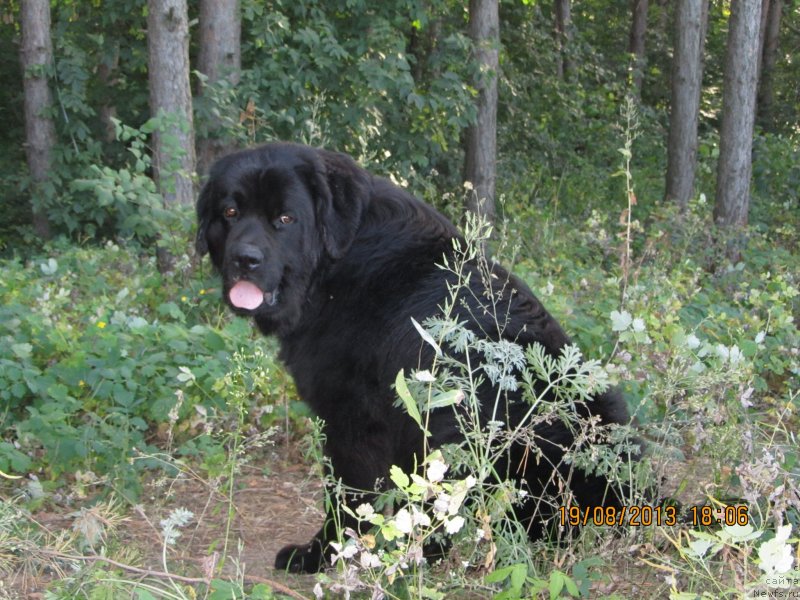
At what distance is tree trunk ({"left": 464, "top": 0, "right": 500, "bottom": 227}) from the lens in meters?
12.9

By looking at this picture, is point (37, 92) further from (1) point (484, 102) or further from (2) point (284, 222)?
(2) point (284, 222)

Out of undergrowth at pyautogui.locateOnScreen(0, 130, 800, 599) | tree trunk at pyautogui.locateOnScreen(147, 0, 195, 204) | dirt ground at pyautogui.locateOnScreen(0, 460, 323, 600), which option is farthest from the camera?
tree trunk at pyautogui.locateOnScreen(147, 0, 195, 204)

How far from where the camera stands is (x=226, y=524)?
4.34 meters

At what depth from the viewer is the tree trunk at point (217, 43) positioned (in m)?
11.7

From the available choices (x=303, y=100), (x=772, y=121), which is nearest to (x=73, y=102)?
(x=303, y=100)

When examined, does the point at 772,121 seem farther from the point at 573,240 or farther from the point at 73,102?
the point at 73,102

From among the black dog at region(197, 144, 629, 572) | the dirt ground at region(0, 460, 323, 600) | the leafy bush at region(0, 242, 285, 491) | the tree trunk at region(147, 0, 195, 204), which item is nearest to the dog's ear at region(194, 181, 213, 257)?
the black dog at region(197, 144, 629, 572)

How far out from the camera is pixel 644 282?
7.18 meters

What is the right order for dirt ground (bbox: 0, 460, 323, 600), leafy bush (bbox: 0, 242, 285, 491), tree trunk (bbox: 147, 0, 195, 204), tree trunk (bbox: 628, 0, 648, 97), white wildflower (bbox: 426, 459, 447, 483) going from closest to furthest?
white wildflower (bbox: 426, 459, 447, 483) → dirt ground (bbox: 0, 460, 323, 600) → leafy bush (bbox: 0, 242, 285, 491) → tree trunk (bbox: 147, 0, 195, 204) → tree trunk (bbox: 628, 0, 648, 97)

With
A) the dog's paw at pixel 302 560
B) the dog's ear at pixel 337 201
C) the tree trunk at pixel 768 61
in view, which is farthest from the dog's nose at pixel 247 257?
the tree trunk at pixel 768 61

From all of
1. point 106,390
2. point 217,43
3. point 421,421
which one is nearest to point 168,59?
point 217,43

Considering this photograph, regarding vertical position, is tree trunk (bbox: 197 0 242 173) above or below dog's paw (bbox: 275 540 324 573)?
above

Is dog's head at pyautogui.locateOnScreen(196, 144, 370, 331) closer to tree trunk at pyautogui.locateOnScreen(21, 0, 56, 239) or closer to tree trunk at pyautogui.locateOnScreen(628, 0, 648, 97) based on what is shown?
tree trunk at pyautogui.locateOnScreen(21, 0, 56, 239)

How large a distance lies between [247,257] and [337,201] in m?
0.46
